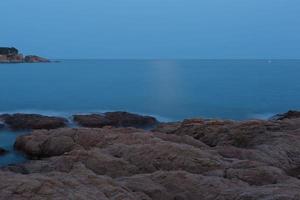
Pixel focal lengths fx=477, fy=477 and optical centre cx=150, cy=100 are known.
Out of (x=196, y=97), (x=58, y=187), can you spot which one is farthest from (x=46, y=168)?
(x=196, y=97)

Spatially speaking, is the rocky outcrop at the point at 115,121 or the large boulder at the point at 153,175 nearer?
the large boulder at the point at 153,175

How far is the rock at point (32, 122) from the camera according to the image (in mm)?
34281

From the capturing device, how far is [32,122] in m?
35.0

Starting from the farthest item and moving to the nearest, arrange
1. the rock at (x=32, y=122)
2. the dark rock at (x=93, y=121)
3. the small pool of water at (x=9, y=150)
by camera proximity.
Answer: the dark rock at (x=93, y=121) → the rock at (x=32, y=122) → the small pool of water at (x=9, y=150)

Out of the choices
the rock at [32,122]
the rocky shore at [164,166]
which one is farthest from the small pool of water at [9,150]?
the rock at [32,122]

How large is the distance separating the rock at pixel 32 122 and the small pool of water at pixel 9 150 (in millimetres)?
1391

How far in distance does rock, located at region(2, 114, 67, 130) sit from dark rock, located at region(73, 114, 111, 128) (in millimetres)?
1553

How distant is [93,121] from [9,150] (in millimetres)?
11164

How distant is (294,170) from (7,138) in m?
20.0

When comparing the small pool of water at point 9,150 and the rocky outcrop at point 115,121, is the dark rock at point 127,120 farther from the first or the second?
the small pool of water at point 9,150

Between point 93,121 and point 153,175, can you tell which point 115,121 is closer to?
point 93,121

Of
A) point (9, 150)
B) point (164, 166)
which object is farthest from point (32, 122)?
point (164, 166)

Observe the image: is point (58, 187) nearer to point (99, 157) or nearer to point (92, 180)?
point (92, 180)

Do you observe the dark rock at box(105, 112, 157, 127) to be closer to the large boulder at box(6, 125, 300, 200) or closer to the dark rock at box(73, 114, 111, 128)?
the dark rock at box(73, 114, 111, 128)
